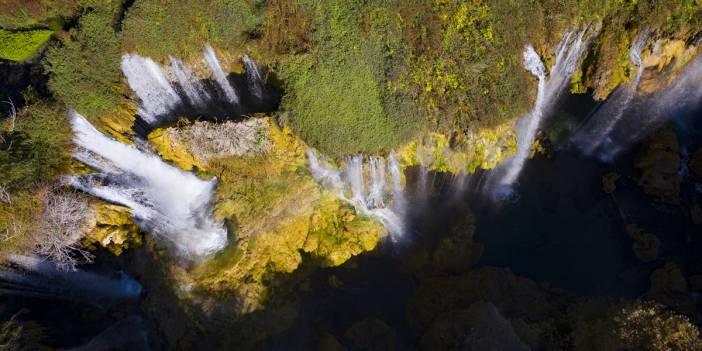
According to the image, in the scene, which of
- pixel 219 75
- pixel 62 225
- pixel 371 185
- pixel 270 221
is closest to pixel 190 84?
pixel 219 75

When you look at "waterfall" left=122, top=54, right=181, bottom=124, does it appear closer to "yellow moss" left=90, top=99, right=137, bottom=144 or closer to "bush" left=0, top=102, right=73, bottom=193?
"yellow moss" left=90, top=99, right=137, bottom=144

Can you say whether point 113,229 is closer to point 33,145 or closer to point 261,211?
point 33,145

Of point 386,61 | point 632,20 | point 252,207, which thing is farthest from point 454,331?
point 632,20

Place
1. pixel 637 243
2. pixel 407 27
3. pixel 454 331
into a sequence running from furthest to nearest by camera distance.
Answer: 1. pixel 637 243
2. pixel 454 331
3. pixel 407 27

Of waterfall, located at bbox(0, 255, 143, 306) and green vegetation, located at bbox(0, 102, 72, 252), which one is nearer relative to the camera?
green vegetation, located at bbox(0, 102, 72, 252)

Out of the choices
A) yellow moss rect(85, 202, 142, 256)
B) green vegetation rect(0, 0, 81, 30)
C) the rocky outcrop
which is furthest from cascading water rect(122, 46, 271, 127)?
the rocky outcrop

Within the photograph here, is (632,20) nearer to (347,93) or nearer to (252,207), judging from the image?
(347,93)
